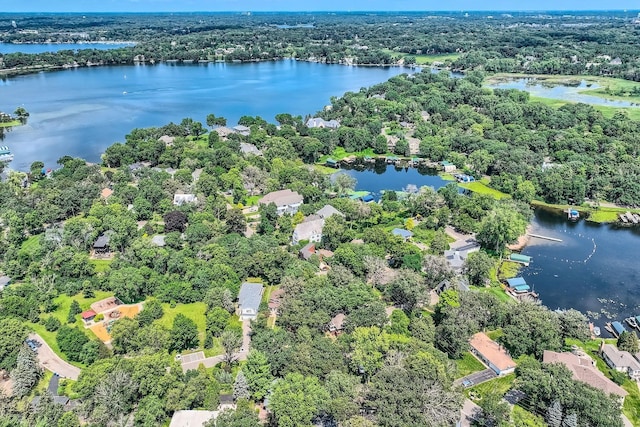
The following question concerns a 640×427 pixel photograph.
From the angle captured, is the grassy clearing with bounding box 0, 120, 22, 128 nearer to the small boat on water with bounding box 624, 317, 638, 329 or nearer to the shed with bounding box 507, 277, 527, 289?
the shed with bounding box 507, 277, 527, 289

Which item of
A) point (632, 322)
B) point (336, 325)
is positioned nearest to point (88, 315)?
point (336, 325)

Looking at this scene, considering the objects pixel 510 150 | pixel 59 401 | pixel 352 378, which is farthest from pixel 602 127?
pixel 59 401

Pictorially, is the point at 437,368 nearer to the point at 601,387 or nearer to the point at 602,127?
the point at 601,387

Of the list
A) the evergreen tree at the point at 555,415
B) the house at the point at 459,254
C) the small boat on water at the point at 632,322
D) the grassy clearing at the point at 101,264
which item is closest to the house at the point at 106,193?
the grassy clearing at the point at 101,264

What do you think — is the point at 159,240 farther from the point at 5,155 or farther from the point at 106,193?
the point at 5,155

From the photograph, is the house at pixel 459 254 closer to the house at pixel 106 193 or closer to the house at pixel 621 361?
the house at pixel 621 361
